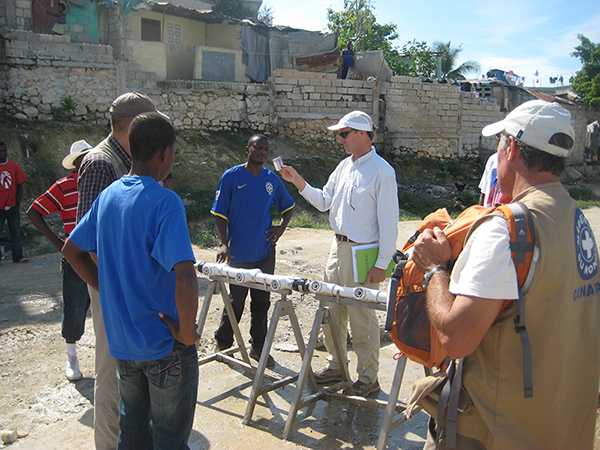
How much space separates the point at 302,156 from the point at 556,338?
1506 cm

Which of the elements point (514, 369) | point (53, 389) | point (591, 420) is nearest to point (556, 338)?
point (514, 369)

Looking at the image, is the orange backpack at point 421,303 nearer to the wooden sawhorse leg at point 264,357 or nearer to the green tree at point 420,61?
the wooden sawhorse leg at point 264,357

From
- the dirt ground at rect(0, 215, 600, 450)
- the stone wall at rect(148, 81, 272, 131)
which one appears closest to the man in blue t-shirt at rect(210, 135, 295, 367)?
the dirt ground at rect(0, 215, 600, 450)

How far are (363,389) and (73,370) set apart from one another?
2170mm

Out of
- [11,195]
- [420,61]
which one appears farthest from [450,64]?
[11,195]

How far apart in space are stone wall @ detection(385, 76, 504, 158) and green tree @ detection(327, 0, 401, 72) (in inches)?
225

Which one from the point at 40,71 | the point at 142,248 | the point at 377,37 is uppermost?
the point at 377,37

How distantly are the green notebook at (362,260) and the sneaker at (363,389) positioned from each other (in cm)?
73

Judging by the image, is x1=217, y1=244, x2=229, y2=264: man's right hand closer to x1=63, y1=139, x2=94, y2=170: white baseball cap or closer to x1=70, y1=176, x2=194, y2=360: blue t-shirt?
x1=63, y1=139, x2=94, y2=170: white baseball cap

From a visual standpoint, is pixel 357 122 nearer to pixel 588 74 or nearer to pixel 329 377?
pixel 329 377

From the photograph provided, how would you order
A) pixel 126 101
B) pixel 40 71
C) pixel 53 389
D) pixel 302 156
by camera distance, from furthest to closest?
pixel 302 156
pixel 40 71
pixel 53 389
pixel 126 101

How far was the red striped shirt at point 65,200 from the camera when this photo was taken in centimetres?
419

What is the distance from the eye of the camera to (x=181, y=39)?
18.0 metres

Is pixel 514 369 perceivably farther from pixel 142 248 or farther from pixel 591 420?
pixel 142 248
